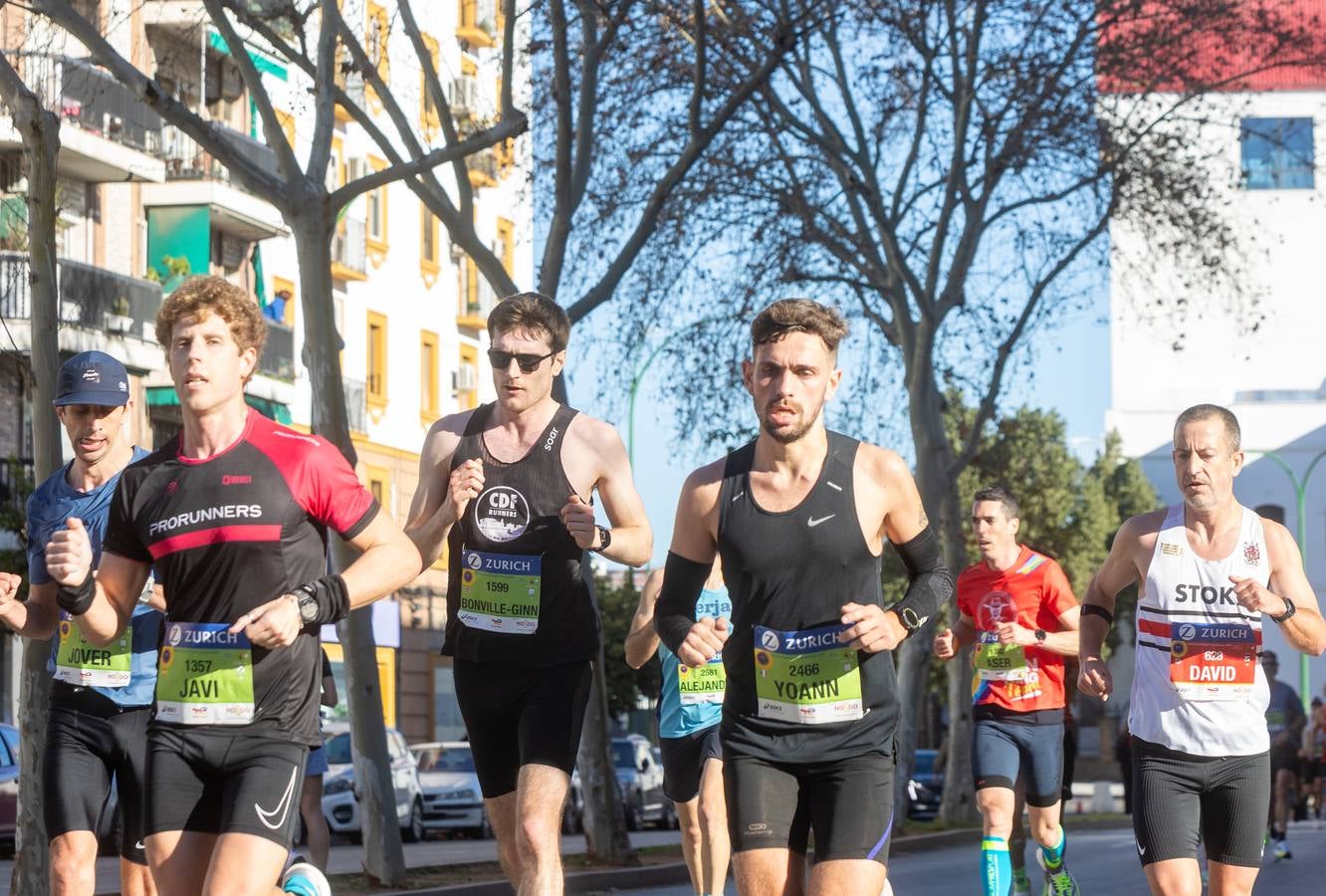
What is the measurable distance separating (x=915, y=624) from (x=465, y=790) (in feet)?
79.8

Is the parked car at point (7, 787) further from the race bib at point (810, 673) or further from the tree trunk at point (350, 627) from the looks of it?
the race bib at point (810, 673)

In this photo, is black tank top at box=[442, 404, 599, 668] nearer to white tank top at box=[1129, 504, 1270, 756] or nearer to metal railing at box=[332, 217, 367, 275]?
white tank top at box=[1129, 504, 1270, 756]

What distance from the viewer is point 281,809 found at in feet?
21.3

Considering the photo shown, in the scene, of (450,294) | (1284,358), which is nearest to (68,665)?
(450,294)

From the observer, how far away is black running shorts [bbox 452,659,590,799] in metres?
8.38

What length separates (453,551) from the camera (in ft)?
28.5

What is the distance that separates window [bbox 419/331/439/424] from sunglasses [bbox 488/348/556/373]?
146ft

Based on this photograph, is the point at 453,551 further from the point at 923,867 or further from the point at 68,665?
the point at 923,867

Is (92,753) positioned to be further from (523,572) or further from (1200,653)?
(1200,653)

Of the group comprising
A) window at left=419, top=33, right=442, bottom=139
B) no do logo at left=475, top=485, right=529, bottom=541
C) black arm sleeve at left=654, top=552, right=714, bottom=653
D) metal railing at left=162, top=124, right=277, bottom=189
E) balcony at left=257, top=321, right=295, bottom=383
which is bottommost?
black arm sleeve at left=654, top=552, right=714, bottom=653

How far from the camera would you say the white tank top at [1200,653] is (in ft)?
28.1

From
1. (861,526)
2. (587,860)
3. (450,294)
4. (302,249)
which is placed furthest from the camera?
(450,294)

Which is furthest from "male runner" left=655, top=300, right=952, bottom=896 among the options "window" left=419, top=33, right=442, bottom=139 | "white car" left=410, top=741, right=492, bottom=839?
"white car" left=410, top=741, right=492, bottom=839

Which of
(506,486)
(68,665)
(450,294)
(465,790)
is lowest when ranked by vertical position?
(465,790)
